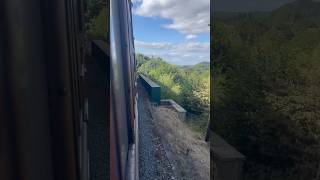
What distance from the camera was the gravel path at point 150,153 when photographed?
410cm

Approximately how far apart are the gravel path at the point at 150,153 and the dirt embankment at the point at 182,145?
0.39 feet

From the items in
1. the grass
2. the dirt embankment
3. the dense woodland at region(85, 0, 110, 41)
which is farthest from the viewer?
the grass

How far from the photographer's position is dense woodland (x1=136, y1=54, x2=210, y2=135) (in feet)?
16.3

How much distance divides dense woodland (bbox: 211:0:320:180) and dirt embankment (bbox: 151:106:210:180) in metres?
0.71

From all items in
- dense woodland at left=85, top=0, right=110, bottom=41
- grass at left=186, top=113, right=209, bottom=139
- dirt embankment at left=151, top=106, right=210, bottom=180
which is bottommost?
dirt embankment at left=151, top=106, right=210, bottom=180

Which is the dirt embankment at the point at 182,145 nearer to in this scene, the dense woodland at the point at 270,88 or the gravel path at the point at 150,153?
the gravel path at the point at 150,153

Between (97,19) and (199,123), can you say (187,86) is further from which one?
(97,19)

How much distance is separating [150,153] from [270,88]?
1.76m

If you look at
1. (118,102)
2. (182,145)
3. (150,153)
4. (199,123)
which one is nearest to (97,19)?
(118,102)

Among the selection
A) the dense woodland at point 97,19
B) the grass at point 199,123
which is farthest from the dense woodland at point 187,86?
the dense woodland at point 97,19

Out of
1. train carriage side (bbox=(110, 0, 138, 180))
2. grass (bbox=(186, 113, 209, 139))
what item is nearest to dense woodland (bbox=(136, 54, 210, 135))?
grass (bbox=(186, 113, 209, 139))

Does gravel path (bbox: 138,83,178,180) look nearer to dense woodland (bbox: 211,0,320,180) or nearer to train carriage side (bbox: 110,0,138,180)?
dense woodland (bbox: 211,0,320,180)

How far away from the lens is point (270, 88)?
4.42m

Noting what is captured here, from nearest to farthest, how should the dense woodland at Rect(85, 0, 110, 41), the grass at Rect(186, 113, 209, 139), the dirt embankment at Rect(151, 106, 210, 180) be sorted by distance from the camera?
the dense woodland at Rect(85, 0, 110, 41)
the dirt embankment at Rect(151, 106, 210, 180)
the grass at Rect(186, 113, 209, 139)
